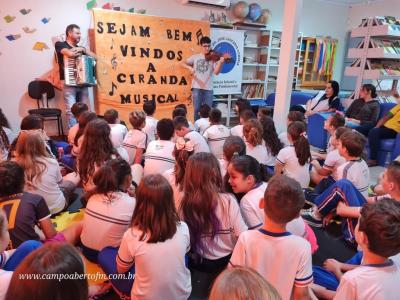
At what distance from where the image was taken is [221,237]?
5.60ft

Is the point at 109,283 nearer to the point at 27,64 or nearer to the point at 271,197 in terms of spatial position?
the point at 271,197

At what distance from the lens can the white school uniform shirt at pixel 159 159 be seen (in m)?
2.58

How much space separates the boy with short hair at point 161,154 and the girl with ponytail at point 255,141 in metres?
0.74

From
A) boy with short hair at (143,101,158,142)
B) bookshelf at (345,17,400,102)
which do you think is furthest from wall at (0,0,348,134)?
bookshelf at (345,17,400,102)

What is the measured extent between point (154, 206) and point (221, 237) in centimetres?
55

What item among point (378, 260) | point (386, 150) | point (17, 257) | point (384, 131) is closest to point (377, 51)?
point (384, 131)

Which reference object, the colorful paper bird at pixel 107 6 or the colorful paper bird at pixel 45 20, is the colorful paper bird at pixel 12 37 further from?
the colorful paper bird at pixel 107 6

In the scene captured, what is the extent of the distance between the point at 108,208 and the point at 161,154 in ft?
3.15

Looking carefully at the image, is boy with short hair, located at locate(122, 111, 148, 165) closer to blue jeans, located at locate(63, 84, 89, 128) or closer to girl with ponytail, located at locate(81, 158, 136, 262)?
girl with ponytail, located at locate(81, 158, 136, 262)

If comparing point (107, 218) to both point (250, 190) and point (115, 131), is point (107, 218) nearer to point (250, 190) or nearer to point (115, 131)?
point (250, 190)

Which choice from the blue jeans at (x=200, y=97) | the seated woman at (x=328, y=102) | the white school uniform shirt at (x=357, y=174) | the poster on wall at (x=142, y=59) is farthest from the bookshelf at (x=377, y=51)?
the white school uniform shirt at (x=357, y=174)

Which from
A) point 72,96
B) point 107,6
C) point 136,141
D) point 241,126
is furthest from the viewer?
point 107,6

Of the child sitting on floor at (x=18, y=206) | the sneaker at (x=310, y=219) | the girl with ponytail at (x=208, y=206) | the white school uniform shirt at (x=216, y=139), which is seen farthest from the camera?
the white school uniform shirt at (x=216, y=139)

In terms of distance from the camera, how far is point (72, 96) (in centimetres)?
455
